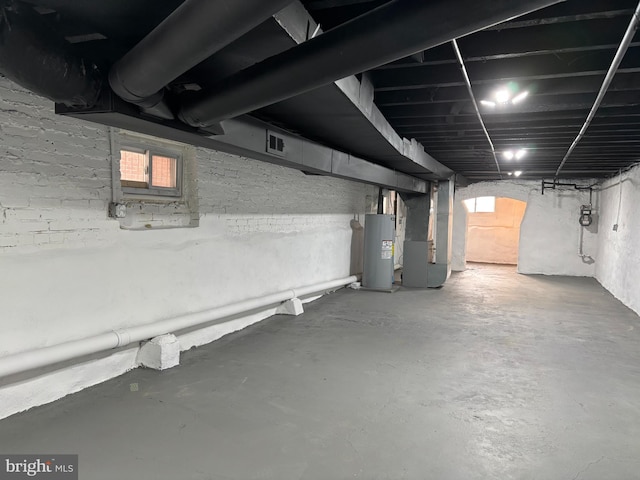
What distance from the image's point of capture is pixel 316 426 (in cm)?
238

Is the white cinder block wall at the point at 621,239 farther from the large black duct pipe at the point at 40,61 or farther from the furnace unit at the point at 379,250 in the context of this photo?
the large black duct pipe at the point at 40,61

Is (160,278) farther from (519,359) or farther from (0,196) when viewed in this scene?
(519,359)

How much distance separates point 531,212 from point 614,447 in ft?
25.1

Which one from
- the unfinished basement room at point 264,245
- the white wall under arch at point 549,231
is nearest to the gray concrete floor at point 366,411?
the unfinished basement room at point 264,245

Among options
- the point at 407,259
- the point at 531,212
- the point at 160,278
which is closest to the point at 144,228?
the point at 160,278

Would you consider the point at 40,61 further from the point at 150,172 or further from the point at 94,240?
the point at 150,172

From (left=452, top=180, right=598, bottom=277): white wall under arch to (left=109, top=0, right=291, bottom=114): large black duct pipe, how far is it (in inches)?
354

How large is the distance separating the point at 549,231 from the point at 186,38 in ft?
30.8

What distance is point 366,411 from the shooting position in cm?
258

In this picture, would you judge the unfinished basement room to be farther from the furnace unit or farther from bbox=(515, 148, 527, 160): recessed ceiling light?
the furnace unit

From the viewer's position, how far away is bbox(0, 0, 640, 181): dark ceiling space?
1712 millimetres

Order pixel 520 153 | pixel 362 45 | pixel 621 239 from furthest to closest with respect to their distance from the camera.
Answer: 1. pixel 621 239
2. pixel 520 153
3. pixel 362 45

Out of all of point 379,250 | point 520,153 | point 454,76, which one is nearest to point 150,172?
point 454,76

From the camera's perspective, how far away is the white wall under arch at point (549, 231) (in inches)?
345
